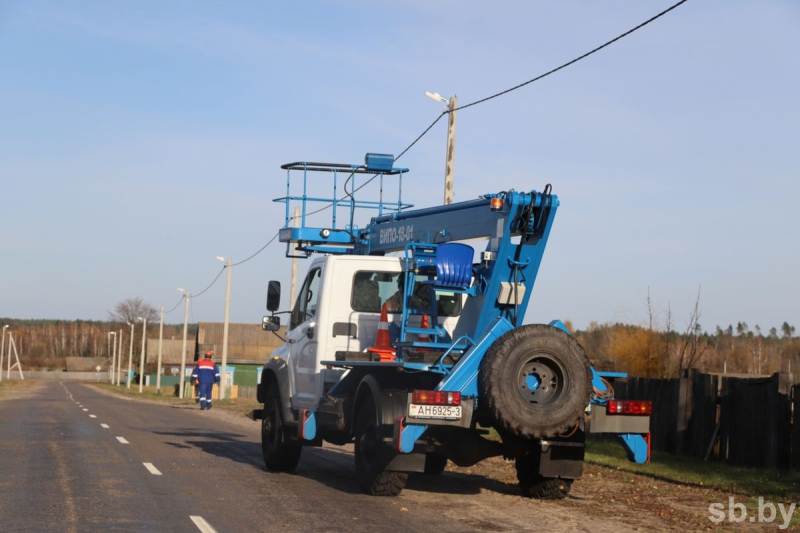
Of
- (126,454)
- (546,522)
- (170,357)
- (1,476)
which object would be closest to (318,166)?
(126,454)

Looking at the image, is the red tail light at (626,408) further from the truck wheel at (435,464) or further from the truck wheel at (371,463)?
the truck wheel at (435,464)

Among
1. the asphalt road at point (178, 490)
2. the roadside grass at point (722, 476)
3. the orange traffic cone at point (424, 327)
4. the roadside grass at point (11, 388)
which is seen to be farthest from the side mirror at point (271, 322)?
the roadside grass at point (11, 388)

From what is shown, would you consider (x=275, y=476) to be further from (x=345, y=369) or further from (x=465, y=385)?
(x=465, y=385)

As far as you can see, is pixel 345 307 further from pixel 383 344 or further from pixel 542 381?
pixel 542 381

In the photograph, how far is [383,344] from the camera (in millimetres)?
12492

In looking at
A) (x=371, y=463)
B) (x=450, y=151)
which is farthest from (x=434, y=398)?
(x=450, y=151)

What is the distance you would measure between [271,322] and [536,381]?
5.44 m

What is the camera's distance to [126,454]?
15.8 meters

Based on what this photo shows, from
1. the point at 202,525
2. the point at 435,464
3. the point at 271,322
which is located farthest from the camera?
the point at 271,322

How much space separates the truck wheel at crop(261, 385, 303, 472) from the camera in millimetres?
13961

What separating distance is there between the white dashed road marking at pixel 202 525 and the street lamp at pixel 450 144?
14099mm

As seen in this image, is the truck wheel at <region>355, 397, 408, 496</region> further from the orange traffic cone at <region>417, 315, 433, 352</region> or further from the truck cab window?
the truck cab window

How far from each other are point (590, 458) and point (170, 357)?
287ft

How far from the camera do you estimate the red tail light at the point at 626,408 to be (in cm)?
1075
